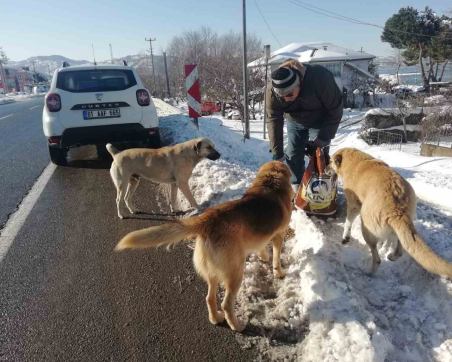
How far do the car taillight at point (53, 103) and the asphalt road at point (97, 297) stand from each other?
240 centimetres

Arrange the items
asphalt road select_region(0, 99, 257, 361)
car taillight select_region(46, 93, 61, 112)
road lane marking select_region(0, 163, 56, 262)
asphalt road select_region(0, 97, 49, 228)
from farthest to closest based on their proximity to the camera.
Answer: car taillight select_region(46, 93, 61, 112) < asphalt road select_region(0, 97, 49, 228) < road lane marking select_region(0, 163, 56, 262) < asphalt road select_region(0, 99, 257, 361)

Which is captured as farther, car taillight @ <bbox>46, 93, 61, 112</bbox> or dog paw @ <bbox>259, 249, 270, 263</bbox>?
car taillight @ <bbox>46, 93, 61, 112</bbox>

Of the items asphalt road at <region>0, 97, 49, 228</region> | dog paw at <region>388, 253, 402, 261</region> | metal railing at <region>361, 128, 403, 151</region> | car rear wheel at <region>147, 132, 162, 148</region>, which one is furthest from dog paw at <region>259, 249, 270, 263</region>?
metal railing at <region>361, 128, 403, 151</region>

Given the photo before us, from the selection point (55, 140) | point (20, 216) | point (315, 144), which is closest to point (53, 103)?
point (55, 140)

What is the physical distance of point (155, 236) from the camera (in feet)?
7.63

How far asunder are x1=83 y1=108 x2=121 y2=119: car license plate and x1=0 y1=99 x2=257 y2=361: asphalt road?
2227 mm

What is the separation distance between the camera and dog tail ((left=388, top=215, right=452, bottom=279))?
2387 millimetres

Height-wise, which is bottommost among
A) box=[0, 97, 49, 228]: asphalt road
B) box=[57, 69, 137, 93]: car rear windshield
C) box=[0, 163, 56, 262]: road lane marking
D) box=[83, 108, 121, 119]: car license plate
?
box=[0, 97, 49, 228]: asphalt road

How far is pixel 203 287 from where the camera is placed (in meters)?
3.19

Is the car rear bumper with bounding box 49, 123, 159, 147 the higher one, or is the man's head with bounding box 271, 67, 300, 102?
the man's head with bounding box 271, 67, 300, 102

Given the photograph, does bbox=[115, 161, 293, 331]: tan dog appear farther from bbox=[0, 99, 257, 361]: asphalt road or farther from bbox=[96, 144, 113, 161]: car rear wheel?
bbox=[96, 144, 113, 161]: car rear wheel

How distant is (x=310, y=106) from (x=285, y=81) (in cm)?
67

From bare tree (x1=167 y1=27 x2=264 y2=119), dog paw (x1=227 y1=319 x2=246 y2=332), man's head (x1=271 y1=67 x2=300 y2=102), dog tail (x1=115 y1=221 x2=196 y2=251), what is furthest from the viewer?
bare tree (x1=167 y1=27 x2=264 y2=119)

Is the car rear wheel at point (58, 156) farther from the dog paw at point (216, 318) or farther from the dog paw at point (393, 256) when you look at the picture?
the dog paw at point (393, 256)
